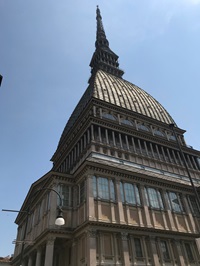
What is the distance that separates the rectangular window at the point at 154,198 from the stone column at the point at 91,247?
10595 millimetres

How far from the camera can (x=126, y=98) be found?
56.7 m

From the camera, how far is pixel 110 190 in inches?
1246

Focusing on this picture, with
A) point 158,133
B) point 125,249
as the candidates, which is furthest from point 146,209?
point 158,133

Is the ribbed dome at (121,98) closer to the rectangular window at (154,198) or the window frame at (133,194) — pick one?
the window frame at (133,194)

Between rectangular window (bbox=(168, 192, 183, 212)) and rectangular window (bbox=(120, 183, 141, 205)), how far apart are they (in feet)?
20.8

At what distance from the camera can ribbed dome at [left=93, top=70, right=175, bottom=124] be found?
52.9 metres

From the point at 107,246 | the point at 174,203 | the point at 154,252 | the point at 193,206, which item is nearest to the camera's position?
the point at 107,246

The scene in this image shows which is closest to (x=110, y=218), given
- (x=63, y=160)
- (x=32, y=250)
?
(x=32, y=250)

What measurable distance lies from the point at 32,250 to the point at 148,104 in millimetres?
42665

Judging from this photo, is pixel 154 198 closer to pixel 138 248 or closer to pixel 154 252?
pixel 154 252

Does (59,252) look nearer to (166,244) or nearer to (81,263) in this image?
(81,263)

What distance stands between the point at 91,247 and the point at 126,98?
38416 mm

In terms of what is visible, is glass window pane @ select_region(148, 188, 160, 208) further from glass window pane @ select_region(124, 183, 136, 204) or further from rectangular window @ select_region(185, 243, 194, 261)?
rectangular window @ select_region(185, 243, 194, 261)

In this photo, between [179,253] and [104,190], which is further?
[104,190]
